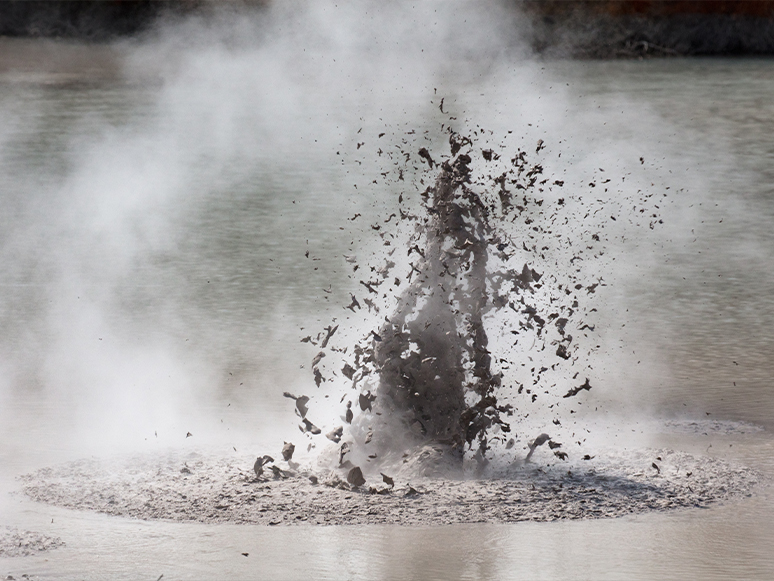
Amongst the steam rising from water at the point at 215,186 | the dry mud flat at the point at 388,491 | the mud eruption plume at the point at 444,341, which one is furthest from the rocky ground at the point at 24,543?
the mud eruption plume at the point at 444,341

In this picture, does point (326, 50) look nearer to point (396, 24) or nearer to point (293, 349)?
point (396, 24)

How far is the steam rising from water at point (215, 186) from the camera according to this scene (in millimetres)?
7605

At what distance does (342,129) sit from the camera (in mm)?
17078

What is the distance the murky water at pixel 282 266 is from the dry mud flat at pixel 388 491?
12 cm

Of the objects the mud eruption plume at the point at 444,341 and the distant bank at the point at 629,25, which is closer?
the mud eruption plume at the point at 444,341

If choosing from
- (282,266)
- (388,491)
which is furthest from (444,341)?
(282,266)

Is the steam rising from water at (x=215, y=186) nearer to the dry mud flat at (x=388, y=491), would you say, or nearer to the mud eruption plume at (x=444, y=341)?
the dry mud flat at (x=388, y=491)

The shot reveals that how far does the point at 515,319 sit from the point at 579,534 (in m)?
3.27

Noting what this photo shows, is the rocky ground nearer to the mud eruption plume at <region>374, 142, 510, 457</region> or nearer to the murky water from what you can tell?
the murky water

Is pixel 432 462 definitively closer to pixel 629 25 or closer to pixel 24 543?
pixel 24 543

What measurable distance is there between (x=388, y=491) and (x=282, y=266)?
567 cm

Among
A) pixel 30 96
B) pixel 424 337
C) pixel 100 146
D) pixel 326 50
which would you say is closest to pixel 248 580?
pixel 424 337

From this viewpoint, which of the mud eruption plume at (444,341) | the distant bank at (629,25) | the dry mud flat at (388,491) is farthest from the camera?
the distant bank at (629,25)

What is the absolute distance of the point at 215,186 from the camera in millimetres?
14703
